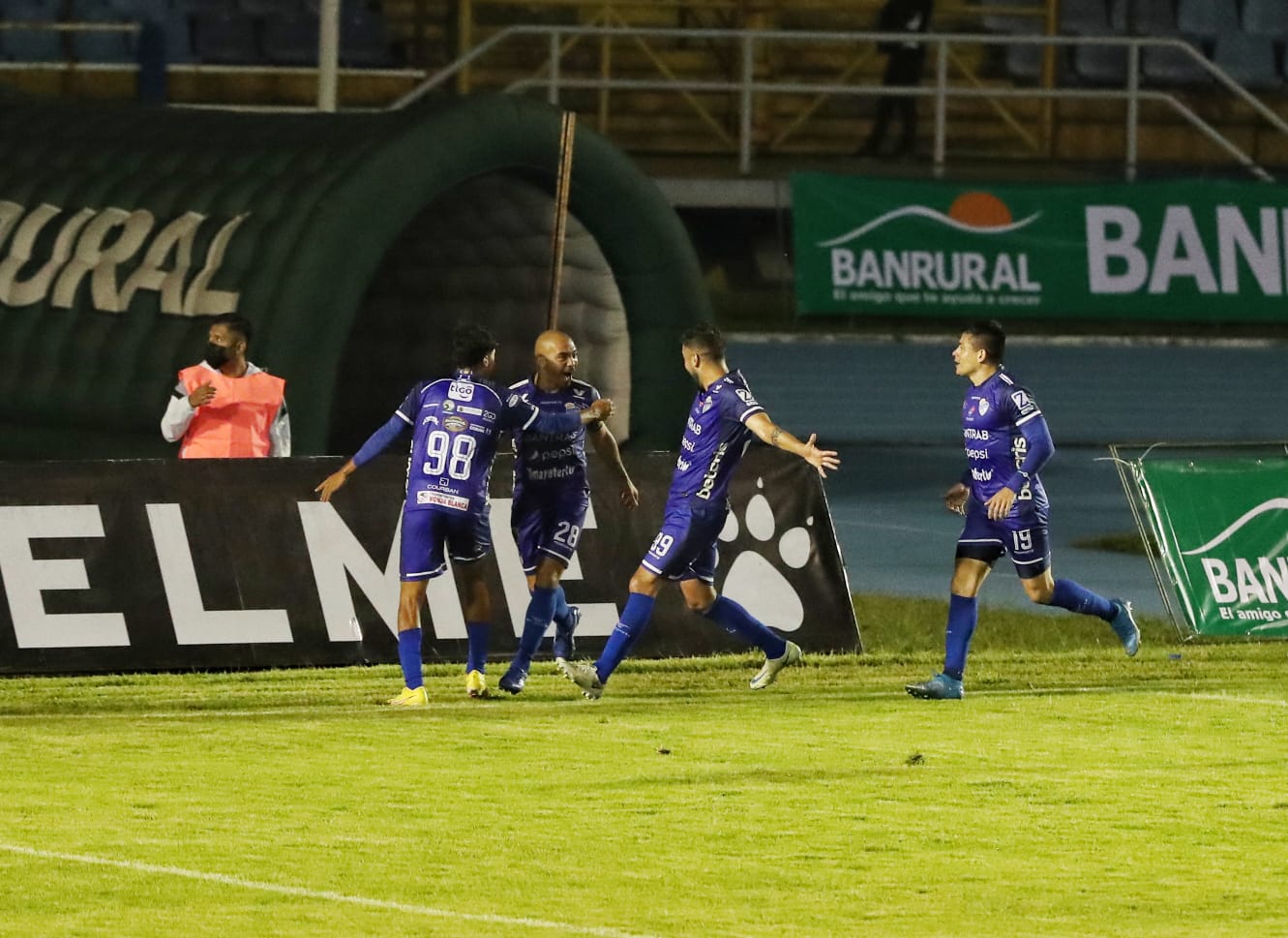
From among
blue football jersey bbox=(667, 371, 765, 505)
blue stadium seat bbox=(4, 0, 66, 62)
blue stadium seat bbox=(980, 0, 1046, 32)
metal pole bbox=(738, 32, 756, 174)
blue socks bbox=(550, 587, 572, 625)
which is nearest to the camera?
blue football jersey bbox=(667, 371, 765, 505)

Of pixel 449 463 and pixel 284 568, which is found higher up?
pixel 449 463

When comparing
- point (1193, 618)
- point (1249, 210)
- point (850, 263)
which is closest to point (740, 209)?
point (850, 263)

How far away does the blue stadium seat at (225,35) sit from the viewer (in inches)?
1385

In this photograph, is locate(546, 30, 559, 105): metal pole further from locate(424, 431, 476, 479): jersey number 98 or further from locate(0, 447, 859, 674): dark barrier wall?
locate(424, 431, 476, 479): jersey number 98

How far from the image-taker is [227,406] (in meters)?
15.0

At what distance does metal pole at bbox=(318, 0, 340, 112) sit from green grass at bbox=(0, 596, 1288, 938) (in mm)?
10222

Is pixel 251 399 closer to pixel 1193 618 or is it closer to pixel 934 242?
pixel 1193 618

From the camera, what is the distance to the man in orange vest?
587 inches

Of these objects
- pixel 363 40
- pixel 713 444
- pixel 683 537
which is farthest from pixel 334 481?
pixel 363 40

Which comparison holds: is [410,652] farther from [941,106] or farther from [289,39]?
[289,39]

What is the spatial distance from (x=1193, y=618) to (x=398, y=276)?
8.59 m

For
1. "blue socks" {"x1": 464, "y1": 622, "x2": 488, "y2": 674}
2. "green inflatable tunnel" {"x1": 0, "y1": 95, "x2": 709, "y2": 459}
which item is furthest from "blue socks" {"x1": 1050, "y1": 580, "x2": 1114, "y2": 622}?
"green inflatable tunnel" {"x1": 0, "y1": 95, "x2": 709, "y2": 459}

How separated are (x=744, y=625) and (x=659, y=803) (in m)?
3.08

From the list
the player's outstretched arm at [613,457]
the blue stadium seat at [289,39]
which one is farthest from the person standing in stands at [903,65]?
the player's outstretched arm at [613,457]
